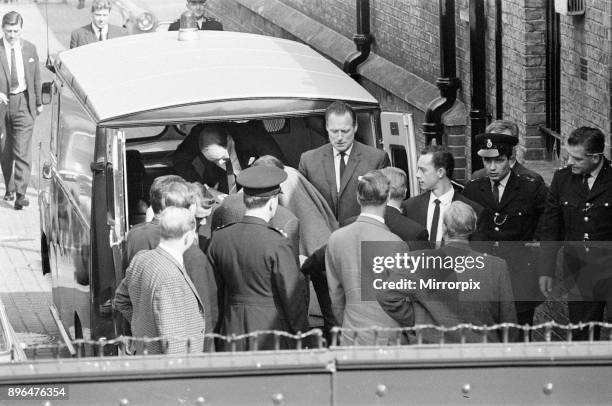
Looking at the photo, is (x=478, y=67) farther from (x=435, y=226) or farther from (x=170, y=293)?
(x=170, y=293)

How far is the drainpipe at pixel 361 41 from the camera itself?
A: 16.8 m

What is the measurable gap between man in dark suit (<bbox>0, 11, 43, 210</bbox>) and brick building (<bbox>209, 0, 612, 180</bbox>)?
3977 mm

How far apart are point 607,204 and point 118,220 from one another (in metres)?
2.81

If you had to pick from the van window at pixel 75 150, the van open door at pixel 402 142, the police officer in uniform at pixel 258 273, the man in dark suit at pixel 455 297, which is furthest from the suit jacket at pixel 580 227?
the van window at pixel 75 150

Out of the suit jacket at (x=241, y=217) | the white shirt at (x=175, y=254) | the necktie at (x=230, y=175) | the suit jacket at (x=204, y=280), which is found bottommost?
the suit jacket at (x=204, y=280)

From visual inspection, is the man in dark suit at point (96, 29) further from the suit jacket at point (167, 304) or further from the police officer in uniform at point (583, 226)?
the suit jacket at point (167, 304)

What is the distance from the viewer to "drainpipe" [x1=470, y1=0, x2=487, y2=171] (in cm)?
1256

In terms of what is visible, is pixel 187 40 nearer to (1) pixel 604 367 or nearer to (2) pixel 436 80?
(2) pixel 436 80

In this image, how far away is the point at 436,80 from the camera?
545 inches

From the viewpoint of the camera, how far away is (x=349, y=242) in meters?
6.88

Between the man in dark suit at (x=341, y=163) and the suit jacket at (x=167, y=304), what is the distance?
5.77 feet

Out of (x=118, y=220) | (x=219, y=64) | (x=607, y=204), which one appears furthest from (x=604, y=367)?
(x=219, y=64)

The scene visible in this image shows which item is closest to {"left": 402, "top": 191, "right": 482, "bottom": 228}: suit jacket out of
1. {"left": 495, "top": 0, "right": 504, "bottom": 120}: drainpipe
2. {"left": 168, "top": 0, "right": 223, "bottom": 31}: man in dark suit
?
{"left": 495, "top": 0, "right": 504, "bottom": 120}: drainpipe

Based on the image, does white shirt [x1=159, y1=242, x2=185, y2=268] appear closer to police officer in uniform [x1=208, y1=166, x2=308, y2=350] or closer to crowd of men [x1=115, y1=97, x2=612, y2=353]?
crowd of men [x1=115, y1=97, x2=612, y2=353]
